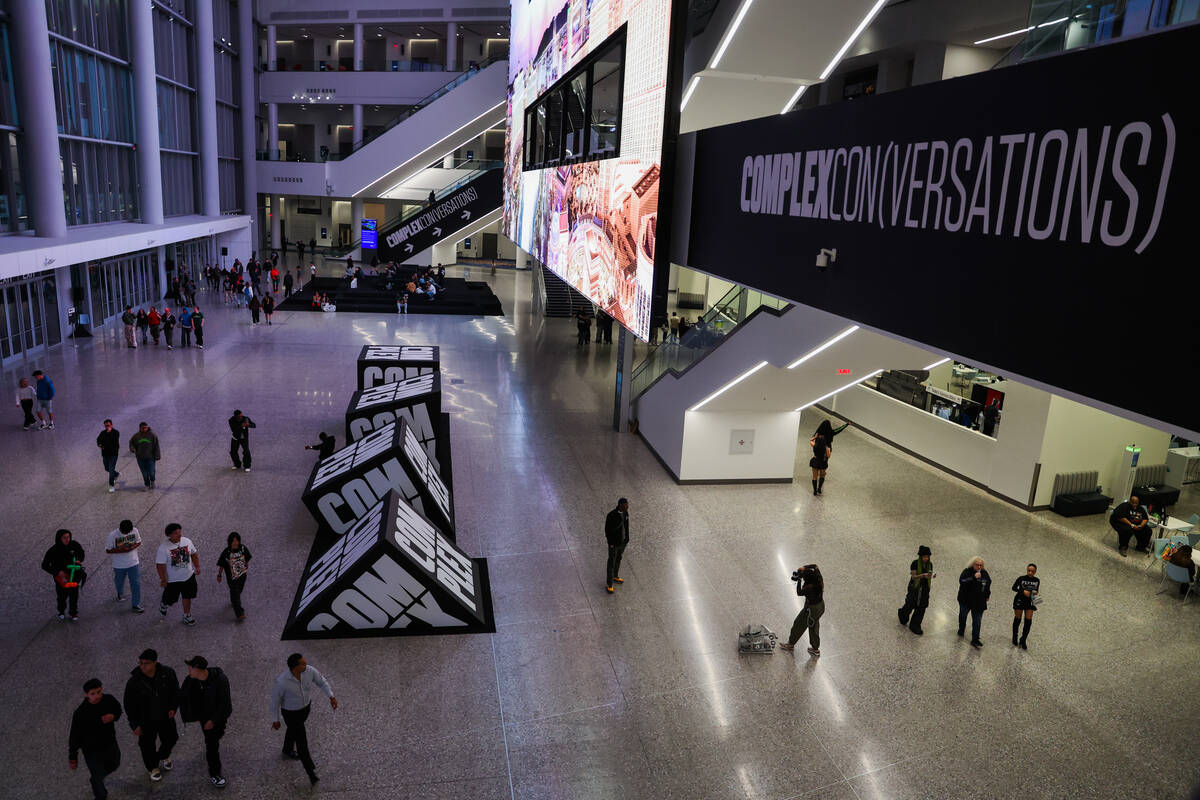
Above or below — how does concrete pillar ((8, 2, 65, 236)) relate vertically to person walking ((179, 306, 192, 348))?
above

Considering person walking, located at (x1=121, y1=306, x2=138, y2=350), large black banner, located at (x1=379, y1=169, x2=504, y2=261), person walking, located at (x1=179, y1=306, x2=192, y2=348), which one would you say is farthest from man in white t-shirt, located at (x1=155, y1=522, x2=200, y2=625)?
large black banner, located at (x1=379, y1=169, x2=504, y2=261)

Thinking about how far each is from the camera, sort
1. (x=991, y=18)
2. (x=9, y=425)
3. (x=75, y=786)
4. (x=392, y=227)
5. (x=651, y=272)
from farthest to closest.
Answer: (x=392, y=227) → (x=9, y=425) → (x=991, y=18) → (x=651, y=272) → (x=75, y=786)

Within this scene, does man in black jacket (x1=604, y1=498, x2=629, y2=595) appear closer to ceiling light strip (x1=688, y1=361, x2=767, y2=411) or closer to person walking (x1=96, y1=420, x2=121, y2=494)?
ceiling light strip (x1=688, y1=361, x2=767, y2=411)

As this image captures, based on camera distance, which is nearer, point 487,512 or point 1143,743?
point 1143,743

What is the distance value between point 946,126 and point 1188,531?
34.4ft

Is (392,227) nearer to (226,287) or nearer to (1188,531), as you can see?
(226,287)

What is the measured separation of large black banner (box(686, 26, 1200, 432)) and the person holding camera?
11.3 feet

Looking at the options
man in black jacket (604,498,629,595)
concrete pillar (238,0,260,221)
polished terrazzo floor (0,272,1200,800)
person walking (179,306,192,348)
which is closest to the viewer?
polished terrazzo floor (0,272,1200,800)

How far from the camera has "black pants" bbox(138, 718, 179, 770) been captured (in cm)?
617

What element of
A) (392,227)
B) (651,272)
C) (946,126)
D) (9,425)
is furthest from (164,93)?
(946,126)

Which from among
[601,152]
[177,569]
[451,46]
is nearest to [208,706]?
[177,569]

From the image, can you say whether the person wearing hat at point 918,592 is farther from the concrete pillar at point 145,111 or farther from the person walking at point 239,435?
the concrete pillar at point 145,111

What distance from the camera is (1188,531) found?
11.9m

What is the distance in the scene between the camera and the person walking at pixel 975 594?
344 inches
